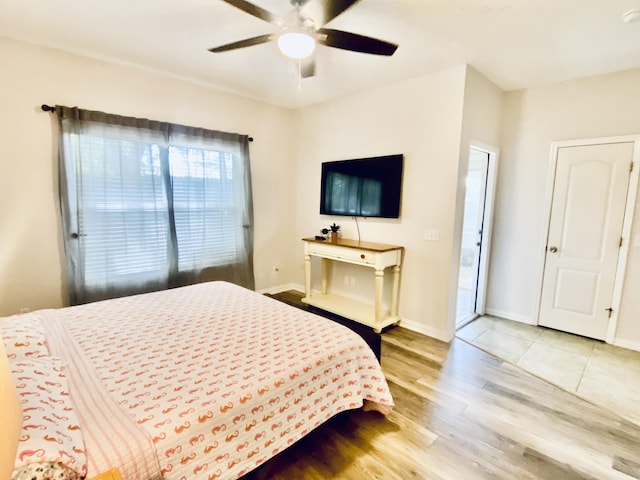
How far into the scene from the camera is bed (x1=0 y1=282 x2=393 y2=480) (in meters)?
1.04

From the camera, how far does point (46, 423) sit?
1.00m

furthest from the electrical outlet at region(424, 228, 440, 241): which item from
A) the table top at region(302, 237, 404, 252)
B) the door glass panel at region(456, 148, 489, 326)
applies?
the door glass panel at region(456, 148, 489, 326)

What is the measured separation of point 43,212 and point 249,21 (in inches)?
93.1

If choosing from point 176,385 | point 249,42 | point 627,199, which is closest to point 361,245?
point 249,42

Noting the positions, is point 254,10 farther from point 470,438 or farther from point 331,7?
point 470,438

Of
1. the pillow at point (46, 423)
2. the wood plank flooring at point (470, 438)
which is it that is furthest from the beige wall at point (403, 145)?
the pillow at point (46, 423)

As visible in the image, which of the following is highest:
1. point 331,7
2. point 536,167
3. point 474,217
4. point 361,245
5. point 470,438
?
point 331,7

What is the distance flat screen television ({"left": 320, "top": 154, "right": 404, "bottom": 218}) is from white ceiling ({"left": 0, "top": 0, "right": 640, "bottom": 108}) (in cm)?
89

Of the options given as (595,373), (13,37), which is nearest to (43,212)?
(13,37)

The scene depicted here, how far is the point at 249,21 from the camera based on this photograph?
2.25m

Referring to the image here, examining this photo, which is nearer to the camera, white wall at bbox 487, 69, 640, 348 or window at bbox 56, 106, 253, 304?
window at bbox 56, 106, 253, 304

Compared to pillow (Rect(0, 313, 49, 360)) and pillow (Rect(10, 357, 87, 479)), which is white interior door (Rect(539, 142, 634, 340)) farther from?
pillow (Rect(0, 313, 49, 360))

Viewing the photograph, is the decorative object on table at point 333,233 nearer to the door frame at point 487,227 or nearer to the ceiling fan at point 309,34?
the door frame at point 487,227

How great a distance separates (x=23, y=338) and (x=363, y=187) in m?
3.11
